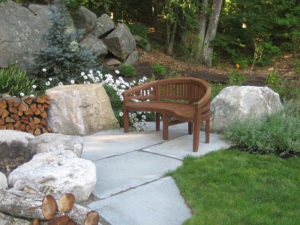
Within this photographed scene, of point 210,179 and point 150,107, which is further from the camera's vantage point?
point 150,107

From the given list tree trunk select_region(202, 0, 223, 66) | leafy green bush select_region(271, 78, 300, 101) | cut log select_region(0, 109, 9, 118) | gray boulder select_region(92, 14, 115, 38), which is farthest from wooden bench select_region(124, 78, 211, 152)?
tree trunk select_region(202, 0, 223, 66)

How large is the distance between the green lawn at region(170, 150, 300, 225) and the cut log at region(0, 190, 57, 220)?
3.47 feet

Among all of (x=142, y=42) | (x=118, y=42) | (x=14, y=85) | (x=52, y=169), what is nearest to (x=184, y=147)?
(x=52, y=169)

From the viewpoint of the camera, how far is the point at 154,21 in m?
16.1

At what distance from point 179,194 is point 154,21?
14.0m

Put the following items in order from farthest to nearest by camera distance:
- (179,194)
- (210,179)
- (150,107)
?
1. (150,107)
2. (210,179)
3. (179,194)

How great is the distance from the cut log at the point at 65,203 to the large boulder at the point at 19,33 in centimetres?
562

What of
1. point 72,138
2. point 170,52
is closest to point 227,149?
point 72,138

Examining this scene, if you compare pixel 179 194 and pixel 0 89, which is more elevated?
pixel 0 89

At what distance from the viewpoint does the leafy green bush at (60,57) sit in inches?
277

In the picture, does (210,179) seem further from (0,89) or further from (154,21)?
(154,21)

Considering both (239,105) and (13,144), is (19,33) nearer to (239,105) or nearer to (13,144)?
(13,144)

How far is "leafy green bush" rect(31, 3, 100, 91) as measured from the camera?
23.1 ft

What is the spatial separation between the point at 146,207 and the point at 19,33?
6.40m
